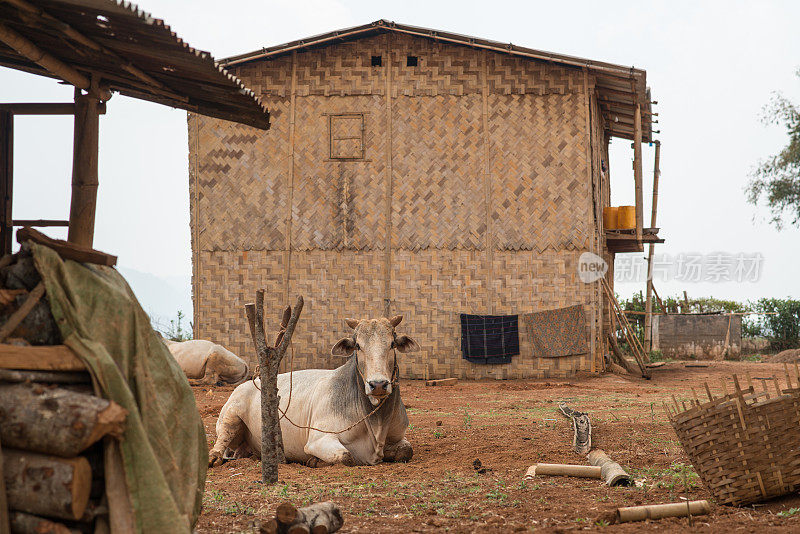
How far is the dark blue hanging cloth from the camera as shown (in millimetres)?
16672

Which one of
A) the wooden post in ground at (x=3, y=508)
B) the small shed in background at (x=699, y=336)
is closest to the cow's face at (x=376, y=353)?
the wooden post in ground at (x=3, y=508)

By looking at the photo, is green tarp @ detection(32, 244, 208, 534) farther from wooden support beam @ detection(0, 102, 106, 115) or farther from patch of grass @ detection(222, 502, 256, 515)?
wooden support beam @ detection(0, 102, 106, 115)

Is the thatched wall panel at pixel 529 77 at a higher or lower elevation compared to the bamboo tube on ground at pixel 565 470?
higher

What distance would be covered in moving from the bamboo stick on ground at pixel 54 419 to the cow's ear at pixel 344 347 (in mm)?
4829

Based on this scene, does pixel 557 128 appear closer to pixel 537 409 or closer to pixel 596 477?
pixel 537 409

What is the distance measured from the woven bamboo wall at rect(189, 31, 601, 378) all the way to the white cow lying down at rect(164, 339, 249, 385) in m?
0.86

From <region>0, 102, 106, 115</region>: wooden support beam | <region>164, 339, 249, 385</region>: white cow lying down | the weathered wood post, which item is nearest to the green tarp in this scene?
<region>0, 102, 106, 115</region>: wooden support beam

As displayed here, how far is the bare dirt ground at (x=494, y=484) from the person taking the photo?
551 cm

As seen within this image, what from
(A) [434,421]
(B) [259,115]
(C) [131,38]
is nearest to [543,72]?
(A) [434,421]

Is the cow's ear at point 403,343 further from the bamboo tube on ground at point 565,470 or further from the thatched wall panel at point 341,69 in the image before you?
the thatched wall panel at point 341,69

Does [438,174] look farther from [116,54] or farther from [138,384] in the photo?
[138,384]

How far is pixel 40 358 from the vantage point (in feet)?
12.8

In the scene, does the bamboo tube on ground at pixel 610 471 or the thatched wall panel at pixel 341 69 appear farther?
the thatched wall panel at pixel 341 69

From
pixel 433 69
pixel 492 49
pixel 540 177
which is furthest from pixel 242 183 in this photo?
pixel 540 177
